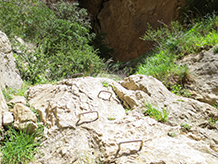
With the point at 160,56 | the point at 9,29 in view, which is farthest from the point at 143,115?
the point at 9,29

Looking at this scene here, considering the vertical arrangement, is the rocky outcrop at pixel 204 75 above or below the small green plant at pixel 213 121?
above

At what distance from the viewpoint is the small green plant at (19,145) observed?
190 cm

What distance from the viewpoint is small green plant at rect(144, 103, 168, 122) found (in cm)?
272

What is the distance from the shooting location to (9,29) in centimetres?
516

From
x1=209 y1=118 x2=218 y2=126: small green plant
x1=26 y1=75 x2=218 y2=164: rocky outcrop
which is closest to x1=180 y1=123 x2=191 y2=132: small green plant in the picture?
x1=26 y1=75 x2=218 y2=164: rocky outcrop

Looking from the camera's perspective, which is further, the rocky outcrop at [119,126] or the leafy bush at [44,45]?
the leafy bush at [44,45]

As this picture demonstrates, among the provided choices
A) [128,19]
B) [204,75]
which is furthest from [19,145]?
[128,19]

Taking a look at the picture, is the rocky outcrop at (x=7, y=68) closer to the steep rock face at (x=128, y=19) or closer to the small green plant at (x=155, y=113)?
the small green plant at (x=155, y=113)

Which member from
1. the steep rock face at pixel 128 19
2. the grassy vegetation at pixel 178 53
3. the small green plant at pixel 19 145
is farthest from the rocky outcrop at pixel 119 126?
the steep rock face at pixel 128 19

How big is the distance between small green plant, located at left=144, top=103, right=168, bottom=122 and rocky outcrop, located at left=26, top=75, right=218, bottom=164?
3.3 inches

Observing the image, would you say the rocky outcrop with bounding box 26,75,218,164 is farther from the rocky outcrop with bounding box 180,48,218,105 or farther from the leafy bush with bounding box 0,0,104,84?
the leafy bush with bounding box 0,0,104,84

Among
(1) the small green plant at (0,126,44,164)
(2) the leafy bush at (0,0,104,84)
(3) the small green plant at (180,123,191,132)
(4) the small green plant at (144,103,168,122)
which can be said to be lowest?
(1) the small green plant at (0,126,44,164)

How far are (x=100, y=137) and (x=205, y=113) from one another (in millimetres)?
2066

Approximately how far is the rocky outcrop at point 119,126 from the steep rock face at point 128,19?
8.14 m
